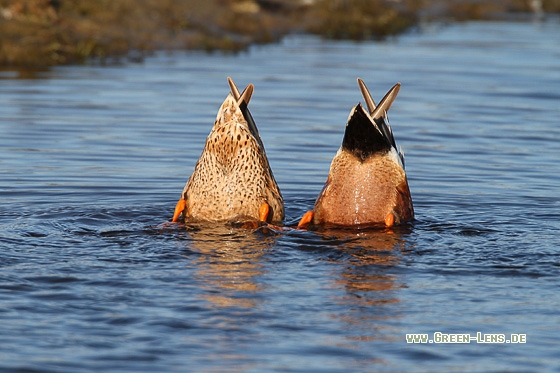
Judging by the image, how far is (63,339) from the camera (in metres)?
5.04

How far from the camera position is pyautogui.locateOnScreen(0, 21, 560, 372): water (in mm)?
4988

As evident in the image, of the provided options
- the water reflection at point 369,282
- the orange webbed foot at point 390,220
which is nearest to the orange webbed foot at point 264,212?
the water reflection at point 369,282

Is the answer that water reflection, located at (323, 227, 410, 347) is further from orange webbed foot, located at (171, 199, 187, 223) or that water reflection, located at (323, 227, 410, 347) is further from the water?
orange webbed foot, located at (171, 199, 187, 223)

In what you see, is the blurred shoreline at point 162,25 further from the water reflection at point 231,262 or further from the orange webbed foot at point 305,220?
the water reflection at point 231,262

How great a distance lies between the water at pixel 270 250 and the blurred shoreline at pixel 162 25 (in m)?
3.63

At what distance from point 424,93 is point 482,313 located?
10.0 meters

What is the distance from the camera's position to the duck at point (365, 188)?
24.1ft

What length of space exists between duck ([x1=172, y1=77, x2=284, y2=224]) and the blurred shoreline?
10.5 metres

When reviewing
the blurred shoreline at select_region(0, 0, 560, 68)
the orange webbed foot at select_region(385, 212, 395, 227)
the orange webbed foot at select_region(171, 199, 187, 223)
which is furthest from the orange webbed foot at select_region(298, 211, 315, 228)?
the blurred shoreline at select_region(0, 0, 560, 68)

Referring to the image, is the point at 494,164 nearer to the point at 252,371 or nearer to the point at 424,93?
the point at 424,93

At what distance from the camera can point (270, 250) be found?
670 centimetres

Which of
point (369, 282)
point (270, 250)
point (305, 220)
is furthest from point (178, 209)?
point (369, 282)

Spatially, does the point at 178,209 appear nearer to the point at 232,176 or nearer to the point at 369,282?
the point at 232,176

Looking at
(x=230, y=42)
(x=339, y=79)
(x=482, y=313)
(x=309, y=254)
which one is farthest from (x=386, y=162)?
(x=230, y=42)
